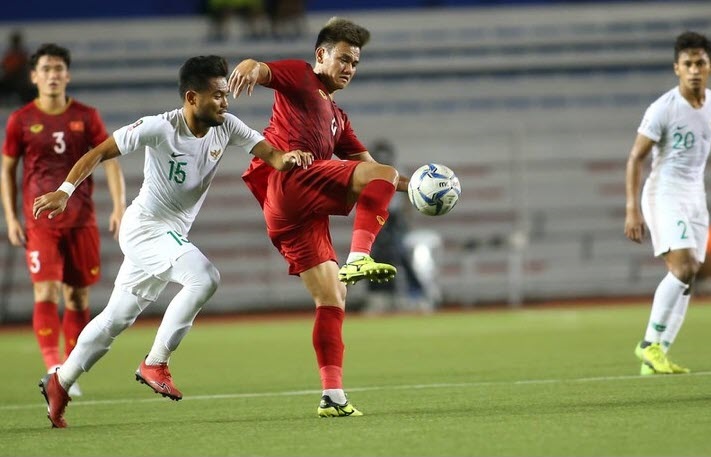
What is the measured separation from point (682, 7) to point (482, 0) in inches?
142

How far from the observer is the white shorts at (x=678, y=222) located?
8891 millimetres

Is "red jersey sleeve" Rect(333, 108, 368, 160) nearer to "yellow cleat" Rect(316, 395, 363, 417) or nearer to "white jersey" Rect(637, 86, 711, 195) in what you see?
"yellow cleat" Rect(316, 395, 363, 417)

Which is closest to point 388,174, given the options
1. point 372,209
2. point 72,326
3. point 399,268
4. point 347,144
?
point 372,209

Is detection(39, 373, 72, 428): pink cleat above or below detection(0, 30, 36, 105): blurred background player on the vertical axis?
below

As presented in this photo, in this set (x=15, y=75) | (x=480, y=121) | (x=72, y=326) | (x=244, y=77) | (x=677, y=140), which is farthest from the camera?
(x=480, y=121)

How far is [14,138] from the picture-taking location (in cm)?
931

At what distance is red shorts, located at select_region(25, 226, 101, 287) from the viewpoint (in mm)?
9164

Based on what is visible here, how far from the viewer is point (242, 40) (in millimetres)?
22484

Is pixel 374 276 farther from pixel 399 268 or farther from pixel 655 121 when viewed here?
pixel 399 268

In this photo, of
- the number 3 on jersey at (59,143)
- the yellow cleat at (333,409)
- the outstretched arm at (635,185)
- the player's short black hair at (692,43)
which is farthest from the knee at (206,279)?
the player's short black hair at (692,43)

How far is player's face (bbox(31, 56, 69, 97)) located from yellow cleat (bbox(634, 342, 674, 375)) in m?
4.52

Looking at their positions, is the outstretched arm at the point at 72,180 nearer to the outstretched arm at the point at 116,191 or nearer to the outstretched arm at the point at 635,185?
the outstretched arm at the point at 116,191

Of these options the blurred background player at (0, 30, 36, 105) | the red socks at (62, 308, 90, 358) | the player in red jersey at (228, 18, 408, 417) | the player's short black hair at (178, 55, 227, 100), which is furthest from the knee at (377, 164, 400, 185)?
the blurred background player at (0, 30, 36, 105)

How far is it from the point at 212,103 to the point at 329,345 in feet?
4.80
